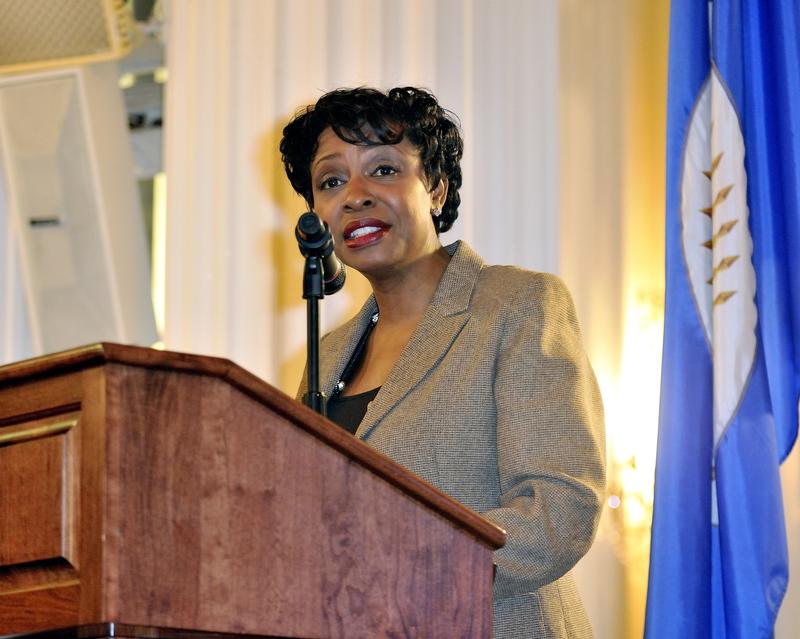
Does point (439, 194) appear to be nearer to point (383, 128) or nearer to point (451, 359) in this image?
point (383, 128)

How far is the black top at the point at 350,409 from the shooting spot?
2.38 meters

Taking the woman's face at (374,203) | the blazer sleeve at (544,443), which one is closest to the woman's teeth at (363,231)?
the woman's face at (374,203)

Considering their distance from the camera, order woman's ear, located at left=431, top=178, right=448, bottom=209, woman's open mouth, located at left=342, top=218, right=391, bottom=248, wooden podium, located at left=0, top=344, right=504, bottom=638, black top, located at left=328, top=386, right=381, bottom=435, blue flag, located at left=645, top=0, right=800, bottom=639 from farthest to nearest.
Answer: blue flag, located at left=645, top=0, right=800, bottom=639
woman's ear, located at left=431, top=178, right=448, bottom=209
woman's open mouth, located at left=342, top=218, right=391, bottom=248
black top, located at left=328, top=386, right=381, bottom=435
wooden podium, located at left=0, top=344, right=504, bottom=638

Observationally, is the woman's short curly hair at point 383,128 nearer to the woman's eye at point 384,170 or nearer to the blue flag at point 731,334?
the woman's eye at point 384,170

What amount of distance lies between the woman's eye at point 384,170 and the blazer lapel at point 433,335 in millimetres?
221

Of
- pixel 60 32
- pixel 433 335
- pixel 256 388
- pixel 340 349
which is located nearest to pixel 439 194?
pixel 340 349

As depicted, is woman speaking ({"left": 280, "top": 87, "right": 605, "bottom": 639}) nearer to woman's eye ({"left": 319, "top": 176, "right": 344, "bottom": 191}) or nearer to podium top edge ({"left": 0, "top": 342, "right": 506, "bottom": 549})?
woman's eye ({"left": 319, "top": 176, "right": 344, "bottom": 191})

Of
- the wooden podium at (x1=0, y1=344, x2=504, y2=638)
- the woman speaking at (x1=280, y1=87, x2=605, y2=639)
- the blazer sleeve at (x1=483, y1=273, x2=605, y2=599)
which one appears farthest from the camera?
the woman speaking at (x1=280, y1=87, x2=605, y2=639)

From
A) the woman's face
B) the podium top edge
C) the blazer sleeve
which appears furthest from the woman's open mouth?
the podium top edge

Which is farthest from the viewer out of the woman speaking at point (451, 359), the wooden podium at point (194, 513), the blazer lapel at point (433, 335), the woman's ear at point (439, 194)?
the woman's ear at point (439, 194)

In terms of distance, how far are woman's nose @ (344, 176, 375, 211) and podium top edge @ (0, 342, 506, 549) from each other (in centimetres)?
117

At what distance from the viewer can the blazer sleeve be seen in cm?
182

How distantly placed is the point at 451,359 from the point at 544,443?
0.30m

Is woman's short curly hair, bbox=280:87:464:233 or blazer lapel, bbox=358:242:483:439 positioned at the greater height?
woman's short curly hair, bbox=280:87:464:233
